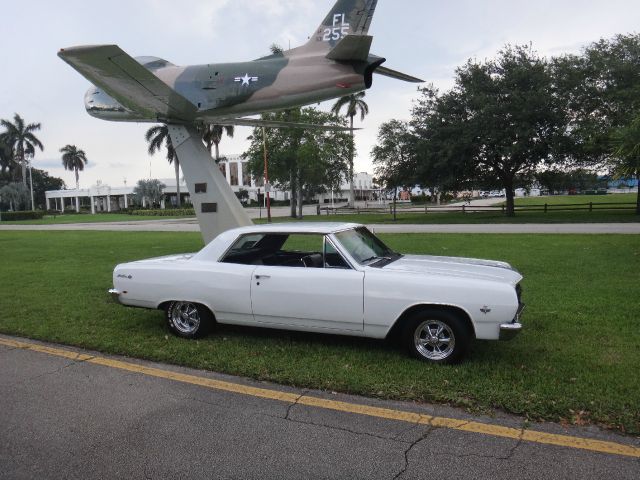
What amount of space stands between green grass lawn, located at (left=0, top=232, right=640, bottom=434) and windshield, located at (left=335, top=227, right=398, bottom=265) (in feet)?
3.11

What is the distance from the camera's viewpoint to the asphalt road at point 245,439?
3.00 metres

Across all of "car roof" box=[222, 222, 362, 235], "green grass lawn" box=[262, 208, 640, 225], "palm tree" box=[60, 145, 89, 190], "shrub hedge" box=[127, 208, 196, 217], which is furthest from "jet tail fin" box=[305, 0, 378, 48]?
"palm tree" box=[60, 145, 89, 190]

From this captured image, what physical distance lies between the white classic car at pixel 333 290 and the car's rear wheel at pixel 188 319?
0.04 ft

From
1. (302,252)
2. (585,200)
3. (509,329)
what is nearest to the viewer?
(509,329)

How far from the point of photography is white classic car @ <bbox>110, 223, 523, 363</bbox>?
14.7 ft

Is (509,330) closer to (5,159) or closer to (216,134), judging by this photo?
(216,134)

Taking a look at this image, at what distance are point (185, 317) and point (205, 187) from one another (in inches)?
217

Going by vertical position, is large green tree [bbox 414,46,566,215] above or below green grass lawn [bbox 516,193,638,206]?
→ above

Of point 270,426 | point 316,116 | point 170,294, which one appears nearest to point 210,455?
point 270,426

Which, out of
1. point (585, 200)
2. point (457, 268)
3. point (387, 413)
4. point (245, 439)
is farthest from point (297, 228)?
point (585, 200)

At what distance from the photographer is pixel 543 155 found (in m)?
29.8

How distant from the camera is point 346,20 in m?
9.31

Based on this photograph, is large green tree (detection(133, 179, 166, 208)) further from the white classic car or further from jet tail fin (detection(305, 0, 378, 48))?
the white classic car

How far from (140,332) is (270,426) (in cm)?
307
